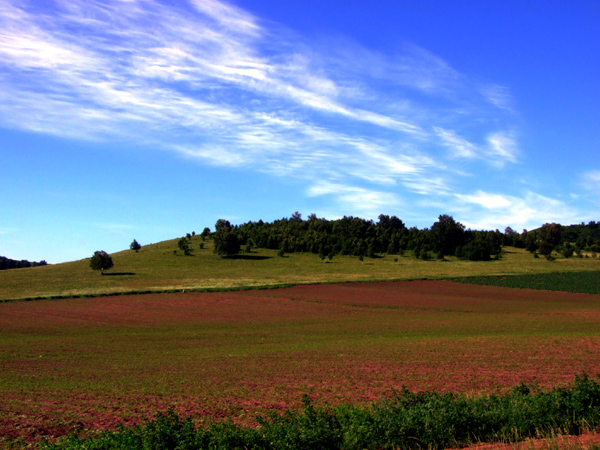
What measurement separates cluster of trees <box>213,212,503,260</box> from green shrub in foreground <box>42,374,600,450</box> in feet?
Answer: 328

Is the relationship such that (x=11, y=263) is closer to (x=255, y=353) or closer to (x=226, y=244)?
(x=226, y=244)

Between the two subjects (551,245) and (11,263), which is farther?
(11,263)

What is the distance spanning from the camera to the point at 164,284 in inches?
2657

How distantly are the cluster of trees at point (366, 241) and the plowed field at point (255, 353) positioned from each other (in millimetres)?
63274

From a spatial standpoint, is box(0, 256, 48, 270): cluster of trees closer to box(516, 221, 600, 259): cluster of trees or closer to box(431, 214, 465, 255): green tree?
box(431, 214, 465, 255): green tree

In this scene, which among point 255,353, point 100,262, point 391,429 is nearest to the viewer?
point 391,429

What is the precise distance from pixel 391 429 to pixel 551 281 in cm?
7108

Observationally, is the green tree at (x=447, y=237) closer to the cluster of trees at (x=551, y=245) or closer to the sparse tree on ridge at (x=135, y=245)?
the cluster of trees at (x=551, y=245)

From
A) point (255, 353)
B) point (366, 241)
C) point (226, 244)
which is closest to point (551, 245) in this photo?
point (366, 241)

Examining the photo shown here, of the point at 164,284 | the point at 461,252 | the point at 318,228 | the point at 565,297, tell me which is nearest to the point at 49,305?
the point at 164,284

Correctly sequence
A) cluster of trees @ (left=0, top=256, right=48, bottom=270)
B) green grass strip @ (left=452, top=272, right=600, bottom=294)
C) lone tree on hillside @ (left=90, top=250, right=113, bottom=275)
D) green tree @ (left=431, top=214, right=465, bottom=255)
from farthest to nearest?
1. cluster of trees @ (left=0, top=256, right=48, bottom=270)
2. green tree @ (left=431, top=214, right=465, bottom=255)
3. lone tree on hillside @ (left=90, top=250, right=113, bottom=275)
4. green grass strip @ (left=452, top=272, right=600, bottom=294)

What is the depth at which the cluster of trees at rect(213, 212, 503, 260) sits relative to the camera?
115 m

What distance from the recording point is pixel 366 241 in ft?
434

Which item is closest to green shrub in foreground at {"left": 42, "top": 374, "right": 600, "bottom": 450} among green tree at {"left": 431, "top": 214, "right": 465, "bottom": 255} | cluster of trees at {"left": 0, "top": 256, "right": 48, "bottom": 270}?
green tree at {"left": 431, "top": 214, "right": 465, "bottom": 255}
